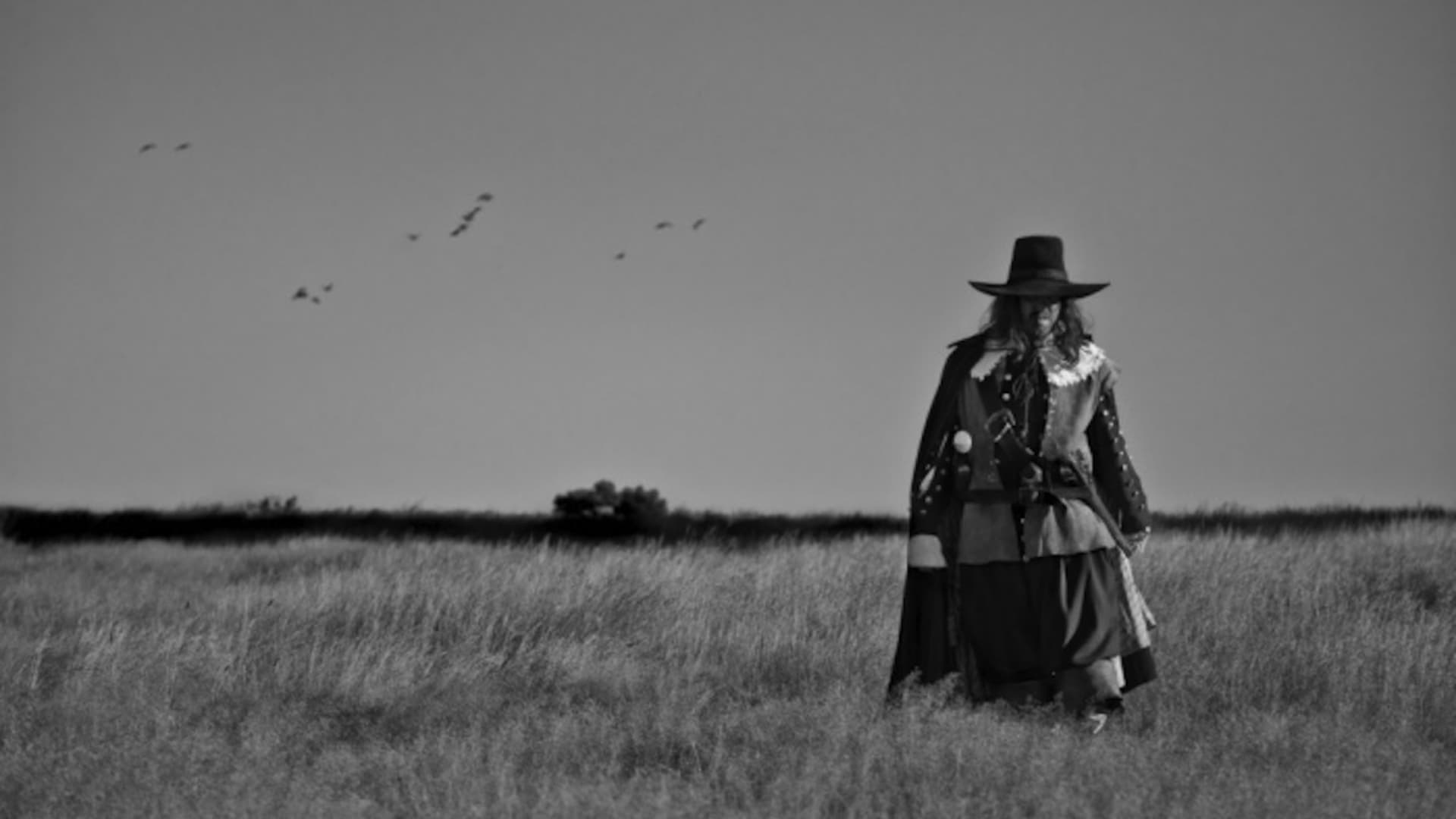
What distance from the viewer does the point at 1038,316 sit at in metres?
8.20

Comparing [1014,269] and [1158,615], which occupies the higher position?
[1014,269]

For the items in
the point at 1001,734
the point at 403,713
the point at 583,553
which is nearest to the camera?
the point at 1001,734

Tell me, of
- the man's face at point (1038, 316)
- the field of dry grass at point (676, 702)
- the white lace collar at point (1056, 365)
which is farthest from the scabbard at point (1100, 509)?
the field of dry grass at point (676, 702)

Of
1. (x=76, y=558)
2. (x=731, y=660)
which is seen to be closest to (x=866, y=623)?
(x=731, y=660)

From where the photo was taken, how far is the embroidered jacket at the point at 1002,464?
8.09m

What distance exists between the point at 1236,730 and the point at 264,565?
44.4ft

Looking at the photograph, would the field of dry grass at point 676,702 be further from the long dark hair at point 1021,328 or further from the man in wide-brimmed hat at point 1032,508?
the long dark hair at point 1021,328

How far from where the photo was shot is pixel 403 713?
29.8 ft

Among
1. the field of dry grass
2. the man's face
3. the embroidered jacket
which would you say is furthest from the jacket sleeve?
the field of dry grass

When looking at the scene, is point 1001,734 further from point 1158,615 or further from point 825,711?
point 1158,615

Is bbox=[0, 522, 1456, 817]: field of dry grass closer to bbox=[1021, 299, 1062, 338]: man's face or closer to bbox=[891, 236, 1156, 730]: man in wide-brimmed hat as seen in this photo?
bbox=[891, 236, 1156, 730]: man in wide-brimmed hat

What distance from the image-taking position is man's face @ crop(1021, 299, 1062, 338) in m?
8.21

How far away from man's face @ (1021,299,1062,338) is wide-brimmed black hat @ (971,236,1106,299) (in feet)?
0.10

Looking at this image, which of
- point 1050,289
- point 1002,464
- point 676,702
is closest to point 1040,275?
point 1050,289
